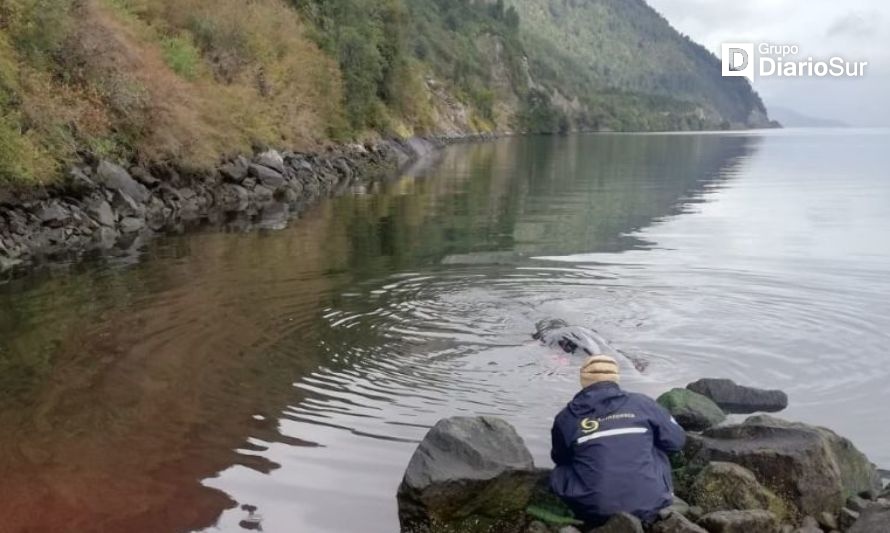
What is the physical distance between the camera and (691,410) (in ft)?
33.3

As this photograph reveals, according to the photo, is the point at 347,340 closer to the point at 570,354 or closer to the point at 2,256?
the point at 570,354

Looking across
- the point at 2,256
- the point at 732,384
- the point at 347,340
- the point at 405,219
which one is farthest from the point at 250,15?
the point at 732,384

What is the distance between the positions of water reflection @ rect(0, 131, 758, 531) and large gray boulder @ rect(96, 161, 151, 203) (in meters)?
3.87

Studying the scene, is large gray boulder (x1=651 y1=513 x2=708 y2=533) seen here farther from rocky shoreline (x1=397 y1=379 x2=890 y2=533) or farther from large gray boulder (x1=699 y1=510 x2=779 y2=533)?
large gray boulder (x1=699 y1=510 x2=779 y2=533)

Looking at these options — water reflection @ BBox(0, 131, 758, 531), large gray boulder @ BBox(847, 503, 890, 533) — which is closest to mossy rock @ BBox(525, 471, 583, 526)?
water reflection @ BBox(0, 131, 758, 531)

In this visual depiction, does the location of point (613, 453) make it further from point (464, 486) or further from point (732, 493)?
point (464, 486)

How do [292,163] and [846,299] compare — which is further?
[292,163]

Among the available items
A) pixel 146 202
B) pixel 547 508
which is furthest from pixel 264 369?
pixel 146 202

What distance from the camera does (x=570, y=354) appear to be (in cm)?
1368

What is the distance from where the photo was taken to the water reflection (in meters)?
8.81

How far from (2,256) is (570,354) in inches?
604

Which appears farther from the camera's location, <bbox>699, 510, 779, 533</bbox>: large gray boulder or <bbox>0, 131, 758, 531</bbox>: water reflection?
<bbox>0, 131, 758, 531</bbox>: water reflection

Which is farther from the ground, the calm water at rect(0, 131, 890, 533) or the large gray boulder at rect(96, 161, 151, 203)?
the large gray boulder at rect(96, 161, 151, 203)

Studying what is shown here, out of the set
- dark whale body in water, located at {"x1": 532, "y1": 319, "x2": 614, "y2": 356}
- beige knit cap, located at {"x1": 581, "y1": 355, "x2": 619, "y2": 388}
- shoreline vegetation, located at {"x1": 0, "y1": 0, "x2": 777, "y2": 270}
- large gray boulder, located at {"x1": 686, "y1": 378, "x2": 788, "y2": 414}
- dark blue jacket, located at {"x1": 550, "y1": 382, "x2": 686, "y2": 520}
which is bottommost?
large gray boulder, located at {"x1": 686, "y1": 378, "x2": 788, "y2": 414}
